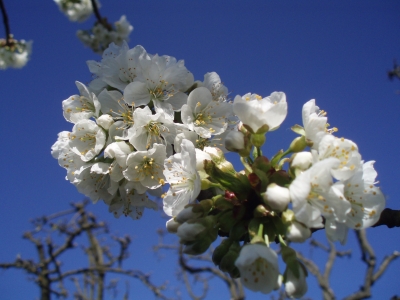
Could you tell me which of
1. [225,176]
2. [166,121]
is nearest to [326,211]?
[225,176]

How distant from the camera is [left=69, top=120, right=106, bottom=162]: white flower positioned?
1.66 metres

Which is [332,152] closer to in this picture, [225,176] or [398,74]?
[225,176]

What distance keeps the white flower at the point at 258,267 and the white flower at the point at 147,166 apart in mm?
632

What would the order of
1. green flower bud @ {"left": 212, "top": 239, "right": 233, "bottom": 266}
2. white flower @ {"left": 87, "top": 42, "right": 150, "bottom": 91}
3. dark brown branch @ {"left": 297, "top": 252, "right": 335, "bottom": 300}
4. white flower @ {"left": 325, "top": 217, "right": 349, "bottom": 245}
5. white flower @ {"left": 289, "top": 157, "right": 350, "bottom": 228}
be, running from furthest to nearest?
dark brown branch @ {"left": 297, "top": 252, "right": 335, "bottom": 300}
white flower @ {"left": 87, "top": 42, "right": 150, "bottom": 91}
green flower bud @ {"left": 212, "top": 239, "right": 233, "bottom": 266}
white flower @ {"left": 325, "top": 217, "right": 349, "bottom": 245}
white flower @ {"left": 289, "top": 157, "right": 350, "bottom": 228}

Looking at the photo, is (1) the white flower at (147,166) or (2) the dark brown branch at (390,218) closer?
(2) the dark brown branch at (390,218)

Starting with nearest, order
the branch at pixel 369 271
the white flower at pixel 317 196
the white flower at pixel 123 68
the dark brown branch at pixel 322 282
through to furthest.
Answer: the white flower at pixel 317 196 → the white flower at pixel 123 68 → the branch at pixel 369 271 → the dark brown branch at pixel 322 282

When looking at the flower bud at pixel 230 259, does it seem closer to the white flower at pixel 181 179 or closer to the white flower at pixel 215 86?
the white flower at pixel 181 179

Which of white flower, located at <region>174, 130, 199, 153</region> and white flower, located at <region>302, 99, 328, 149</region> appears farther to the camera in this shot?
white flower, located at <region>174, 130, 199, 153</region>

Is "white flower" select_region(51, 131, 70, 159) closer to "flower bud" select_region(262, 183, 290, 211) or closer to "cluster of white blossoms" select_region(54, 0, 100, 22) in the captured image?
"flower bud" select_region(262, 183, 290, 211)

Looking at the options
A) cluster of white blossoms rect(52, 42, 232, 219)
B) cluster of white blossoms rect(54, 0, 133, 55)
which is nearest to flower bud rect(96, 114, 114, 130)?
cluster of white blossoms rect(52, 42, 232, 219)

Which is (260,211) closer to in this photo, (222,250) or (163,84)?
(222,250)

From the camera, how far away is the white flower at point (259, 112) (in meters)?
1.37

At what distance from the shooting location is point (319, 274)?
9.31 m

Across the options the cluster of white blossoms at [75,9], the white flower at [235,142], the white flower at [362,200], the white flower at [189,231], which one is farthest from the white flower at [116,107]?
the cluster of white blossoms at [75,9]
